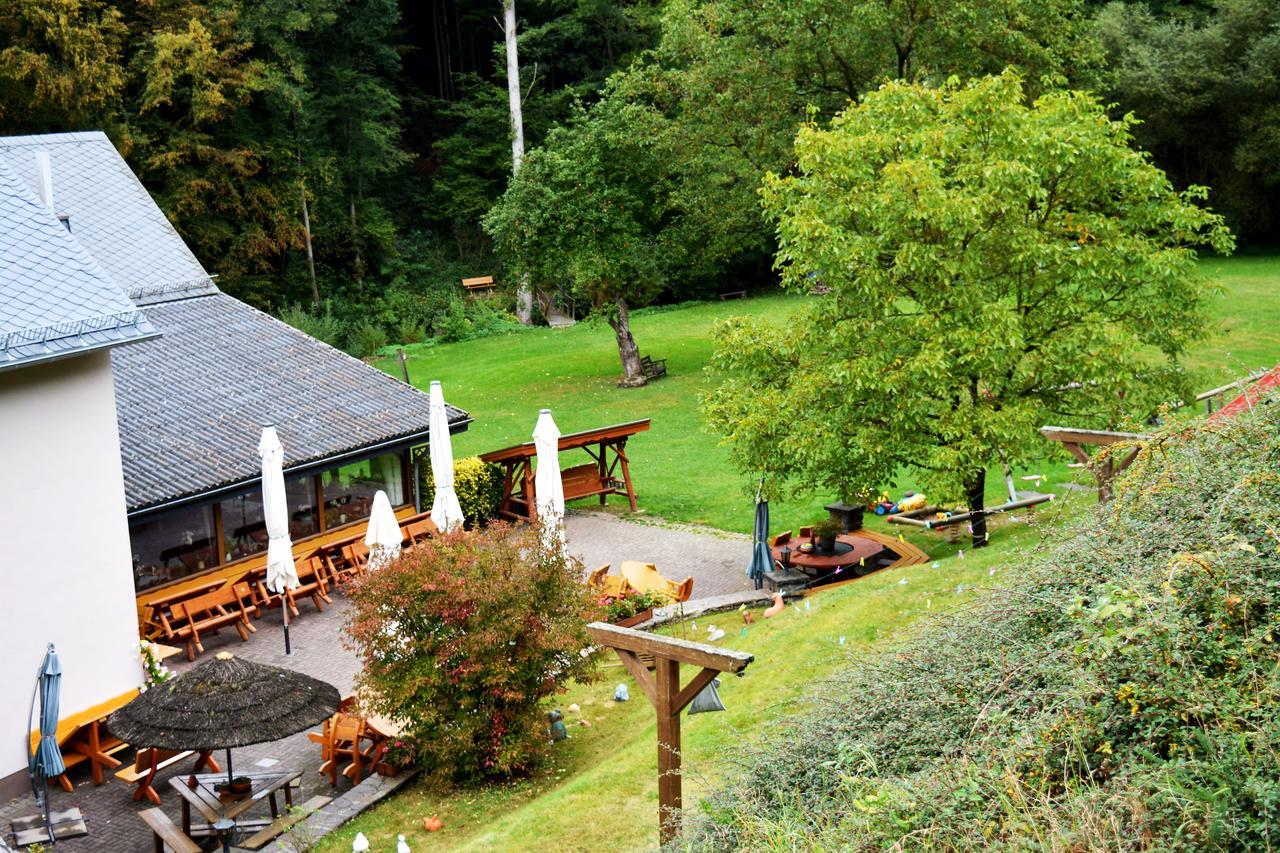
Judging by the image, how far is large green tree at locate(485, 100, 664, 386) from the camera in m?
31.2

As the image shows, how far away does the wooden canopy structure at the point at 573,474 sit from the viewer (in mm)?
23469

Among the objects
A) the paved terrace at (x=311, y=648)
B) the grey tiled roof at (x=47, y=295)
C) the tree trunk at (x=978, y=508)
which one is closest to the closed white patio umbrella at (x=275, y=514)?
the paved terrace at (x=311, y=648)

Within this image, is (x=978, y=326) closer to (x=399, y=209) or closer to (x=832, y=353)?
(x=832, y=353)

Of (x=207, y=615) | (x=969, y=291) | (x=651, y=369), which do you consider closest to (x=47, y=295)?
(x=207, y=615)

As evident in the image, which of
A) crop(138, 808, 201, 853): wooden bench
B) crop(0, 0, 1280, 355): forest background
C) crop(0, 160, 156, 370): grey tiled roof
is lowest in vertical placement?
crop(138, 808, 201, 853): wooden bench

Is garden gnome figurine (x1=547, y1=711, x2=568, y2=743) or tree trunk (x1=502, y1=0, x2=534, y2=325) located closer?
garden gnome figurine (x1=547, y1=711, x2=568, y2=743)

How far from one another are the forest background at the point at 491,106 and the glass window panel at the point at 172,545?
14525 millimetres

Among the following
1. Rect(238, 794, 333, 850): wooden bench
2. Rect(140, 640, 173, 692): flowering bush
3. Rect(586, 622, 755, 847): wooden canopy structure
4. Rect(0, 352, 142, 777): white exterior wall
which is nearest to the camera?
Rect(586, 622, 755, 847): wooden canopy structure

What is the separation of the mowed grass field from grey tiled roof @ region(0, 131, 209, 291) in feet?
26.0

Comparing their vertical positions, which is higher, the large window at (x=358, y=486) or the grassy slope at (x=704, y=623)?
the large window at (x=358, y=486)

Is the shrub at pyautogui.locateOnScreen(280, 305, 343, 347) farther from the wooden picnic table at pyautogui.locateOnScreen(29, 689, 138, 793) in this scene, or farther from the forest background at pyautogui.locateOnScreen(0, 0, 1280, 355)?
the wooden picnic table at pyautogui.locateOnScreen(29, 689, 138, 793)

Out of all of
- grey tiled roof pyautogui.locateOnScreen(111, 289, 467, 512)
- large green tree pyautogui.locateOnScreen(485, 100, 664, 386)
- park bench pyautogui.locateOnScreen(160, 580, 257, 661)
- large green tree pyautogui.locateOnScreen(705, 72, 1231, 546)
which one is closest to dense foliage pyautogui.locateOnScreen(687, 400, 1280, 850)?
large green tree pyautogui.locateOnScreen(705, 72, 1231, 546)

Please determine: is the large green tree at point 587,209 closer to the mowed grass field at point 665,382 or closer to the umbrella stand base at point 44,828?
the mowed grass field at point 665,382

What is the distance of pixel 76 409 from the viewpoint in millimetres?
14898
